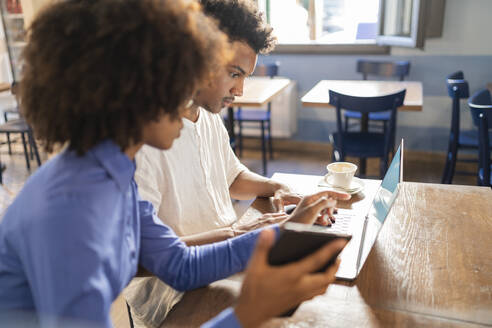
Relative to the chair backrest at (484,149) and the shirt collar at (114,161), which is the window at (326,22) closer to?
the chair backrest at (484,149)

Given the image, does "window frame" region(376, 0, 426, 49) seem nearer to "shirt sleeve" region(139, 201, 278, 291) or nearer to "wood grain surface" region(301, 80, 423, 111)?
"wood grain surface" region(301, 80, 423, 111)

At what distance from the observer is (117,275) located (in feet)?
2.05

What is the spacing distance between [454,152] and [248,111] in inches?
67.6

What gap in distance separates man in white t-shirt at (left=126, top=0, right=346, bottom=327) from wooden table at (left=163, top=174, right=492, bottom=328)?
16 centimetres

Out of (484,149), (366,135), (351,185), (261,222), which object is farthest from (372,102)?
(261,222)

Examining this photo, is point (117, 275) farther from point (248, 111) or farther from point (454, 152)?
point (248, 111)

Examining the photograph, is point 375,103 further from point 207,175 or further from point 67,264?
point 67,264

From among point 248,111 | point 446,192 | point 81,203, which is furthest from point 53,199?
point 248,111

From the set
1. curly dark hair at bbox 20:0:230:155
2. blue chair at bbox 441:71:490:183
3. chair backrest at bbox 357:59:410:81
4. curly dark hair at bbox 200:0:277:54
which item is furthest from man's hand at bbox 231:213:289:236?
chair backrest at bbox 357:59:410:81

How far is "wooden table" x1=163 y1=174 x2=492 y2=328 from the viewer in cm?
78

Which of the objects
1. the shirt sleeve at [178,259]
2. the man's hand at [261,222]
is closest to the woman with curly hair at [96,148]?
the shirt sleeve at [178,259]

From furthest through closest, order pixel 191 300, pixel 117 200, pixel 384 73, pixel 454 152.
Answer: pixel 384 73
pixel 454 152
pixel 191 300
pixel 117 200

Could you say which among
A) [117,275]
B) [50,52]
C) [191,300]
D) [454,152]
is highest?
[50,52]

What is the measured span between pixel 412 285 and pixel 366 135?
2.19 meters
